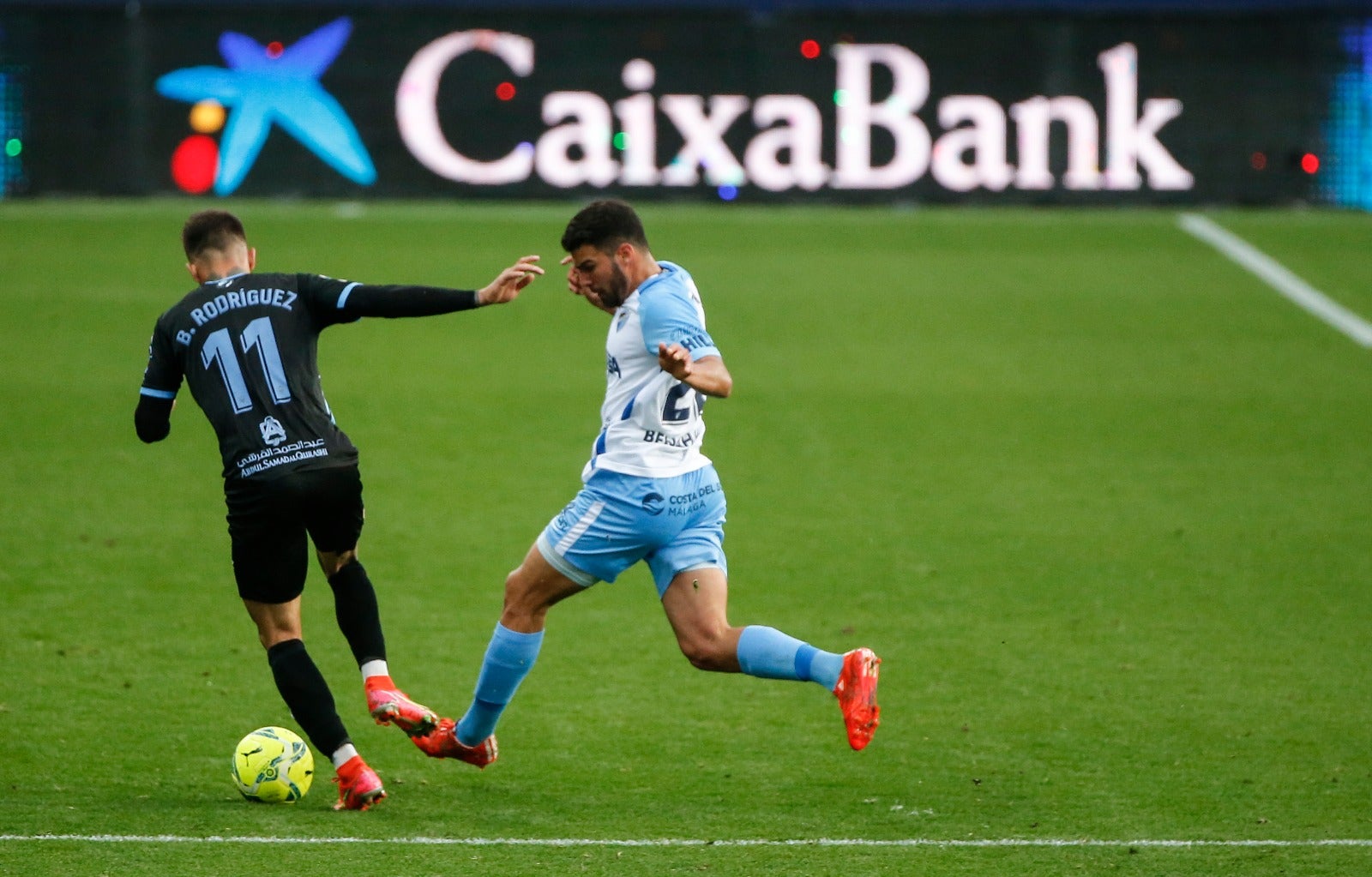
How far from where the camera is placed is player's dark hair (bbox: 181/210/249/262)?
627cm

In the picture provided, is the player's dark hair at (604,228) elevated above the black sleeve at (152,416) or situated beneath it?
elevated above

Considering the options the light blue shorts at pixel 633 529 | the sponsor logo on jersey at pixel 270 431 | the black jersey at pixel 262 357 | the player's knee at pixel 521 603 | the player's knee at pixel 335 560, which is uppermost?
the black jersey at pixel 262 357

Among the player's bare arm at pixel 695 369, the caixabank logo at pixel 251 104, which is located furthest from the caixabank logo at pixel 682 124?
the player's bare arm at pixel 695 369

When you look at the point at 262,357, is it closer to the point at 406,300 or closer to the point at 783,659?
the point at 406,300

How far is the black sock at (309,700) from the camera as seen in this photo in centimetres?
608

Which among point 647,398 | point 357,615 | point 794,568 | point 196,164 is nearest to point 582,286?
point 647,398

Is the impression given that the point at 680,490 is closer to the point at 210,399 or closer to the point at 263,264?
the point at 210,399

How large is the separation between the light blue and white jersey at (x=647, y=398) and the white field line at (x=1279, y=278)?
12.0 meters

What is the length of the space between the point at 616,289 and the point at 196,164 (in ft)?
50.5

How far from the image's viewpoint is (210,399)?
611 centimetres

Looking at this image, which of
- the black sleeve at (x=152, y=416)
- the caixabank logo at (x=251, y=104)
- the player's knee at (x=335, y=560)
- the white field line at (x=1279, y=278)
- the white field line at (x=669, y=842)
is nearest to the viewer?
the white field line at (x=669, y=842)

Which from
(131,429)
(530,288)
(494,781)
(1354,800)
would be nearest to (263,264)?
(530,288)

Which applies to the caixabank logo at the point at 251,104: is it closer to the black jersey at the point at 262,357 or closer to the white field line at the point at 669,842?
the black jersey at the point at 262,357

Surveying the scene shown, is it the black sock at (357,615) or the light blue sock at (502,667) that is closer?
the light blue sock at (502,667)
